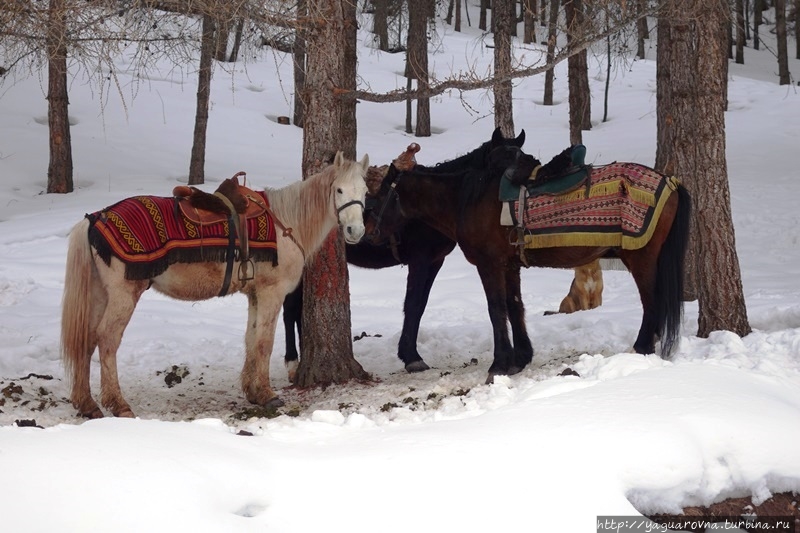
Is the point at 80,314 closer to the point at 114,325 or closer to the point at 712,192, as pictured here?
the point at 114,325

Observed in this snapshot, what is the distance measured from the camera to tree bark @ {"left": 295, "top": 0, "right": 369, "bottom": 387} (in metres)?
6.98

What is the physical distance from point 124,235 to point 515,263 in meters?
3.16

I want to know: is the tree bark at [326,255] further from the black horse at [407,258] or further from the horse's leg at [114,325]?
the horse's leg at [114,325]

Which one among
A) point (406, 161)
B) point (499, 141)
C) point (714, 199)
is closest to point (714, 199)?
point (714, 199)

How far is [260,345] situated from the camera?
263 inches

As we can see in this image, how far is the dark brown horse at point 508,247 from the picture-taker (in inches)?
262

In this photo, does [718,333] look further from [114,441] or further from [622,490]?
[114,441]

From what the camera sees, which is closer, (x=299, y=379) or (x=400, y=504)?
(x=400, y=504)

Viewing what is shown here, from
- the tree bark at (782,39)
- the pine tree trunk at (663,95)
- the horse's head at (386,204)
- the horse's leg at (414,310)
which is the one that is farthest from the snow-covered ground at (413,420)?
the tree bark at (782,39)

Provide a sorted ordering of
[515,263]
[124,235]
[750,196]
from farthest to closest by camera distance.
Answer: [750,196]
[515,263]
[124,235]

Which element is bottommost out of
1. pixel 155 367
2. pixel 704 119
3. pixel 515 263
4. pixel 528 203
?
pixel 155 367

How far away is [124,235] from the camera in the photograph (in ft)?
19.5

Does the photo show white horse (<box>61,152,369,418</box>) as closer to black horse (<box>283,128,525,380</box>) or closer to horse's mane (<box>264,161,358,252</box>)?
horse's mane (<box>264,161,358,252</box>)

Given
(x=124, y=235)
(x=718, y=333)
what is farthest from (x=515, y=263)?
(x=124, y=235)
